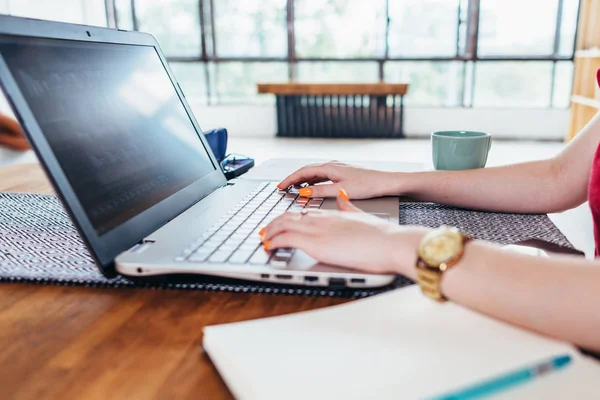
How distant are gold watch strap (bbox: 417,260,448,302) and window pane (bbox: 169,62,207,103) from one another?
19.6ft

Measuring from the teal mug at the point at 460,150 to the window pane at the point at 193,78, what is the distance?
5.51 metres

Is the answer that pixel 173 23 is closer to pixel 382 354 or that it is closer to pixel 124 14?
pixel 124 14

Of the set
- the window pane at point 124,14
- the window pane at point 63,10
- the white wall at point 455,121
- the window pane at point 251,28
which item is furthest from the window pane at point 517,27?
the window pane at point 63,10

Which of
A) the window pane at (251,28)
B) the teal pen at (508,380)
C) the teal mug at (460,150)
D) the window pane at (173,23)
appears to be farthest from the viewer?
the window pane at (173,23)

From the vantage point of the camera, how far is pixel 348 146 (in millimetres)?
5152

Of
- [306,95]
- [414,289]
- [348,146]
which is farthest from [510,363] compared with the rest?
[306,95]

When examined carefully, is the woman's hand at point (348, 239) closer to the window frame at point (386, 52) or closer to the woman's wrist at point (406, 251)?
the woman's wrist at point (406, 251)

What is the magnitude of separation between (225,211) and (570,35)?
559cm

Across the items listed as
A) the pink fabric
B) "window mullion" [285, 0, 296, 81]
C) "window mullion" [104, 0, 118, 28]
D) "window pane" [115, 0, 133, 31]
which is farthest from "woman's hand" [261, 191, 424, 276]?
"window mullion" [104, 0, 118, 28]

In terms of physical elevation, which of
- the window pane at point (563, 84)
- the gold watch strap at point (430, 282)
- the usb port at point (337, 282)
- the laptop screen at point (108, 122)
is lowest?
the window pane at point (563, 84)

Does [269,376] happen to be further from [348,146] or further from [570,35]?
[570,35]

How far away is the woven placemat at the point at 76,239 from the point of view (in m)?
0.54

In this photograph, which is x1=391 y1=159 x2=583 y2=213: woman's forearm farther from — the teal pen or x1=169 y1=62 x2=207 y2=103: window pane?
x1=169 y1=62 x2=207 y2=103: window pane

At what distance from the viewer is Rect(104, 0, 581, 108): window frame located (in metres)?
5.33
